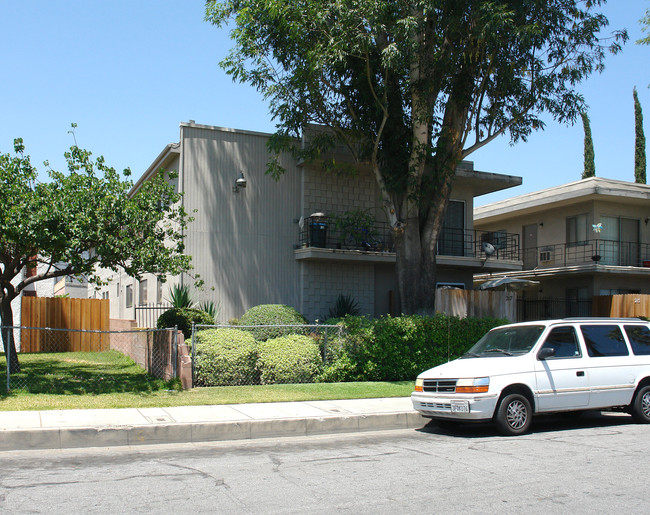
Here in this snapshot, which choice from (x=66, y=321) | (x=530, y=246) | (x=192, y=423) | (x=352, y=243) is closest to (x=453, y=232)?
(x=352, y=243)

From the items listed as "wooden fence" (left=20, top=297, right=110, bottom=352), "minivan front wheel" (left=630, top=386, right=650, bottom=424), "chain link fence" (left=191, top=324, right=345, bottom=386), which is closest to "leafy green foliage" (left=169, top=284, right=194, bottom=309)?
"chain link fence" (left=191, top=324, right=345, bottom=386)

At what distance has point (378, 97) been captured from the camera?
58.6 feet

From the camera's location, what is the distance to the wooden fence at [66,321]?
67.8ft

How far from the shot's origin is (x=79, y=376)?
45.1 ft

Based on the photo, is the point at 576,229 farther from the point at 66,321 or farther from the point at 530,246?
the point at 66,321

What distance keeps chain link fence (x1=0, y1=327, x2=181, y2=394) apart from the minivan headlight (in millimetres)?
5980

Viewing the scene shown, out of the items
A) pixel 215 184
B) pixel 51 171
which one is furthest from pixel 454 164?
pixel 51 171

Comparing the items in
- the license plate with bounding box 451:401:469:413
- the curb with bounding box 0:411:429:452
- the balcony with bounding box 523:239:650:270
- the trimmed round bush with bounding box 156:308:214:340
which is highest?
the balcony with bounding box 523:239:650:270

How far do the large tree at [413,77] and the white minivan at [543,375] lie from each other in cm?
661

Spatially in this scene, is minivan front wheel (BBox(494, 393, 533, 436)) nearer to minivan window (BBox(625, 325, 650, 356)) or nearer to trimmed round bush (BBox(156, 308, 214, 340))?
minivan window (BBox(625, 325, 650, 356))

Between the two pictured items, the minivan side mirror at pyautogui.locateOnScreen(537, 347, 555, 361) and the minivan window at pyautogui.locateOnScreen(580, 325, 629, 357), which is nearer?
the minivan side mirror at pyautogui.locateOnScreen(537, 347, 555, 361)

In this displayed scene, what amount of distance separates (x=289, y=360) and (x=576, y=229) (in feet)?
58.5

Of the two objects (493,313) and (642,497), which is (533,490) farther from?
(493,313)

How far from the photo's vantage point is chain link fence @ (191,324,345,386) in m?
13.1
